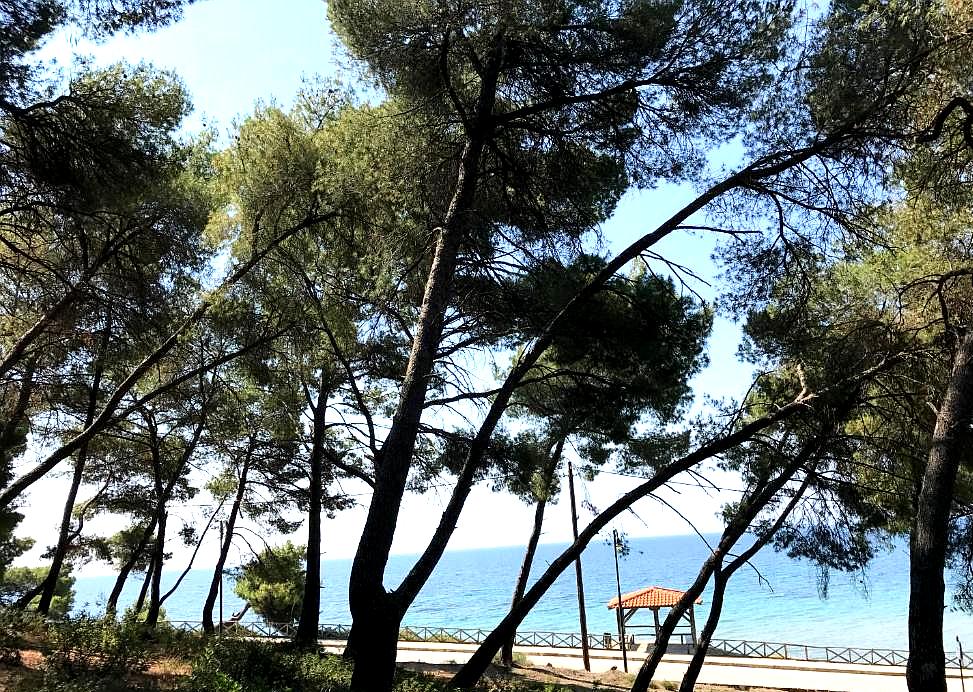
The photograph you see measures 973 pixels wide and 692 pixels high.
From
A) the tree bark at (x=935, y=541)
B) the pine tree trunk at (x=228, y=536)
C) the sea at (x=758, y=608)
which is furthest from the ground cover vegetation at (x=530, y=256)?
the pine tree trunk at (x=228, y=536)

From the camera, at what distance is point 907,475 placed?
8.27 metres

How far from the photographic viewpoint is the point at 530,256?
690 centimetres

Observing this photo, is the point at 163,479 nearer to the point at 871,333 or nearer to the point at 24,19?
the point at 24,19

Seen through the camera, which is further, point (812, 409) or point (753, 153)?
point (812, 409)

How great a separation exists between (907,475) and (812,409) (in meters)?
1.80

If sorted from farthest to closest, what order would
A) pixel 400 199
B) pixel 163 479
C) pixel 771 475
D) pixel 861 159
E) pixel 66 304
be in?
pixel 163 479, pixel 771 475, pixel 66 304, pixel 400 199, pixel 861 159

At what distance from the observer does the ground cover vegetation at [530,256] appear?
591 cm

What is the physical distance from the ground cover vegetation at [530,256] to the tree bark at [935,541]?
24 millimetres

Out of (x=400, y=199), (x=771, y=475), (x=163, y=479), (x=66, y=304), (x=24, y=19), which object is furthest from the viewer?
(x=163, y=479)

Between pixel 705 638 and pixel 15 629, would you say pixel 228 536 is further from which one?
pixel 705 638

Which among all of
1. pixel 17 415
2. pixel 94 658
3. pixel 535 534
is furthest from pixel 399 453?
pixel 535 534

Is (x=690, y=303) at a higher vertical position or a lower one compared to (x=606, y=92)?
lower

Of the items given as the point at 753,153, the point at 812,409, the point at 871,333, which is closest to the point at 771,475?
the point at 812,409

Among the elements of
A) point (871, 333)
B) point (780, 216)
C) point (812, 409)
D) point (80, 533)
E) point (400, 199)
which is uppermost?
point (400, 199)
